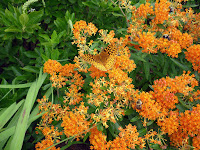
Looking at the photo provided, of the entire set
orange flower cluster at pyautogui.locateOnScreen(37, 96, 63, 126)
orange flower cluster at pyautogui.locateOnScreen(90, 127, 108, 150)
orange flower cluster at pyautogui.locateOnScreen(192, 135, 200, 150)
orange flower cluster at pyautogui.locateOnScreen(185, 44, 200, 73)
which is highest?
orange flower cluster at pyautogui.locateOnScreen(185, 44, 200, 73)

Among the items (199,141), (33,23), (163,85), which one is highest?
(33,23)

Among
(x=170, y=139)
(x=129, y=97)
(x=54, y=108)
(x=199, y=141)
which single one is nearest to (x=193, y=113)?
(x=199, y=141)

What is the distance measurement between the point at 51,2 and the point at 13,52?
94cm

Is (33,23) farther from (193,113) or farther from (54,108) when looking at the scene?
(193,113)

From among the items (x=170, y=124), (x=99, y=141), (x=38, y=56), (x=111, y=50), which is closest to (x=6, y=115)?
(x=99, y=141)

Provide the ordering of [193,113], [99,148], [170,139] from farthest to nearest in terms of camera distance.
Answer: [170,139]
[193,113]
[99,148]

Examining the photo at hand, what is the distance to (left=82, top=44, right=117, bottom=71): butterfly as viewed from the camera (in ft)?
5.34

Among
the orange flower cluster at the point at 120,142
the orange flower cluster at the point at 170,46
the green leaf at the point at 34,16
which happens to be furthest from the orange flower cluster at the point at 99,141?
the green leaf at the point at 34,16

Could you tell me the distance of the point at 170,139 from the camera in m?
1.77

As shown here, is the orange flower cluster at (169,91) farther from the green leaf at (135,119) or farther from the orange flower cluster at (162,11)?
the orange flower cluster at (162,11)

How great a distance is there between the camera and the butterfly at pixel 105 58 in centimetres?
163

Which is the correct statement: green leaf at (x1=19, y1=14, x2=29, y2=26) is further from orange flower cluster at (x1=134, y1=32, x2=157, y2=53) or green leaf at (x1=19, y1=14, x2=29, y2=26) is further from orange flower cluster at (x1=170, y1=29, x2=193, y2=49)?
orange flower cluster at (x1=170, y1=29, x2=193, y2=49)

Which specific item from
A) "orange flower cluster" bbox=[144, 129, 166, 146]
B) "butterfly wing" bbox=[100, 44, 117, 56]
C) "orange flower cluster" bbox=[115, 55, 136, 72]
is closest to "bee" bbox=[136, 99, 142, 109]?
"orange flower cluster" bbox=[144, 129, 166, 146]

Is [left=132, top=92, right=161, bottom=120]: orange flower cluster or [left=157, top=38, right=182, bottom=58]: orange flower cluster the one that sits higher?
[left=157, top=38, right=182, bottom=58]: orange flower cluster
